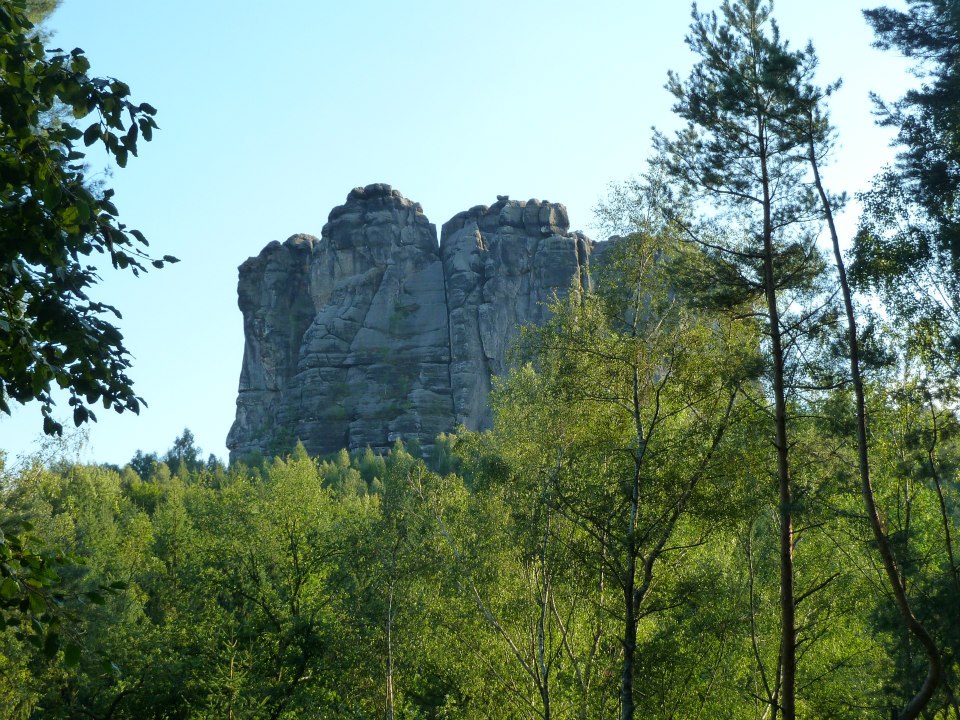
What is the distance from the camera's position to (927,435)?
48.9ft

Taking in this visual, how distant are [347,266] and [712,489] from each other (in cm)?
8928

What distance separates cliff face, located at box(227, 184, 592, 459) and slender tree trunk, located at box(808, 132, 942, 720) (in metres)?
77.8

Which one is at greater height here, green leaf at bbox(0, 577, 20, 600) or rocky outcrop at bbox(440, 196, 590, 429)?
rocky outcrop at bbox(440, 196, 590, 429)

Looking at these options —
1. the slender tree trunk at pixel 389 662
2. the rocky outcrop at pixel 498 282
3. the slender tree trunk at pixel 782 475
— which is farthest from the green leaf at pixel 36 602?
the rocky outcrop at pixel 498 282

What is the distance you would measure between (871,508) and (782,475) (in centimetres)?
134

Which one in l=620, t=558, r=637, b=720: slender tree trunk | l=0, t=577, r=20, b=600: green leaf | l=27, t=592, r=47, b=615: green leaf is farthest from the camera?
l=620, t=558, r=637, b=720: slender tree trunk

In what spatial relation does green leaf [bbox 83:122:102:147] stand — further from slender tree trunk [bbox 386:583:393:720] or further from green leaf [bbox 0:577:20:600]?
slender tree trunk [bbox 386:583:393:720]

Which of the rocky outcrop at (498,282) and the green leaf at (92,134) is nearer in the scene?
the green leaf at (92,134)

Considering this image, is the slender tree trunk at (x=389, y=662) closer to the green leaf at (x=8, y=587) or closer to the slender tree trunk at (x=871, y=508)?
the slender tree trunk at (x=871, y=508)

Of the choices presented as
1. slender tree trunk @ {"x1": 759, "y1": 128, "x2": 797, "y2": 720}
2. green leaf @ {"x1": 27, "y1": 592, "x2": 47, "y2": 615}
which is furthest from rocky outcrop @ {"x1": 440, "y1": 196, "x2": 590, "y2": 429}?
green leaf @ {"x1": 27, "y1": 592, "x2": 47, "y2": 615}

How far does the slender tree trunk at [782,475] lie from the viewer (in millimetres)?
12961

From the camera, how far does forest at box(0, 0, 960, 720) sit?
5738mm

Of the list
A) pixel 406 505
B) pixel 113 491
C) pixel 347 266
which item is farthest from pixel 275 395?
pixel 406 505

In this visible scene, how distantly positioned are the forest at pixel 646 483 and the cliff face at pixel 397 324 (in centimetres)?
6809
